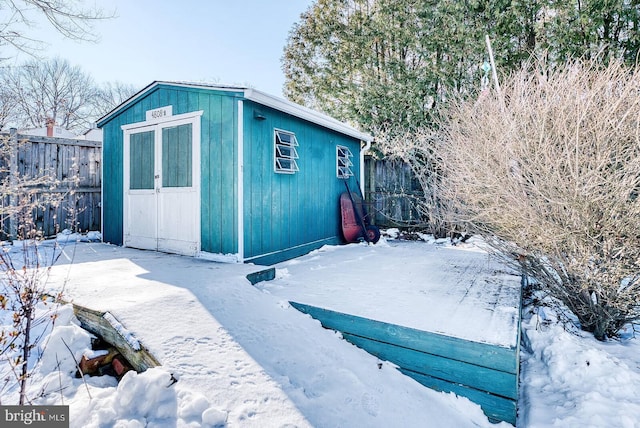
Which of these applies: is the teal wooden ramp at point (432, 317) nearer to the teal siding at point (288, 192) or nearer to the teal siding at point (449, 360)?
the teal siding at point (449, 360)

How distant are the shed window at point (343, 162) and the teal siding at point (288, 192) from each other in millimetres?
137

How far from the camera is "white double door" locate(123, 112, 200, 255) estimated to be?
4566 millimetres

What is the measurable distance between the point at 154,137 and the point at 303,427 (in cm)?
459

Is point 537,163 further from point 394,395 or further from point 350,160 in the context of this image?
point 350,160

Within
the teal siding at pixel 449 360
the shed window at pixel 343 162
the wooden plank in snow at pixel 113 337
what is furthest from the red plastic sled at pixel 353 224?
the wooden plank in snow at pixel 113 337

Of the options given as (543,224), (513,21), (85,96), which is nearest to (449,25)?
(513,21)

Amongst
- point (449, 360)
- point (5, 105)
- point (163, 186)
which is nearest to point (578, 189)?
point (449, 360)

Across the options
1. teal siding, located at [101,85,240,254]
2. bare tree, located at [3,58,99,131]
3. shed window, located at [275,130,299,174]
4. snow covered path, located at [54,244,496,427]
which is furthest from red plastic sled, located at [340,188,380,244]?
bare tree, located at [3,58,99,131]

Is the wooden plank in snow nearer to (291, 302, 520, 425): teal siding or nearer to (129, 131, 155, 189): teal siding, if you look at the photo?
(291, 302, 520, 425): teal siding

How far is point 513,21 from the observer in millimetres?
7883

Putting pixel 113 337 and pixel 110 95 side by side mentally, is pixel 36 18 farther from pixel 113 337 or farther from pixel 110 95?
pixel 110 95

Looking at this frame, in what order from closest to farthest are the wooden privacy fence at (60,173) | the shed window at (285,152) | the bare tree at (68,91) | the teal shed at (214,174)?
the teal shed at (214,174) < the shed window at (285,152) < the wooden privacy fence at (60,173) < the bare tree at (68,91)

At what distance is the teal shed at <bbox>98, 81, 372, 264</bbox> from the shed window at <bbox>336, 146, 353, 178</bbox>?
729 millimetres

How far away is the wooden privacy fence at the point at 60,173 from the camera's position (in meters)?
5.77
